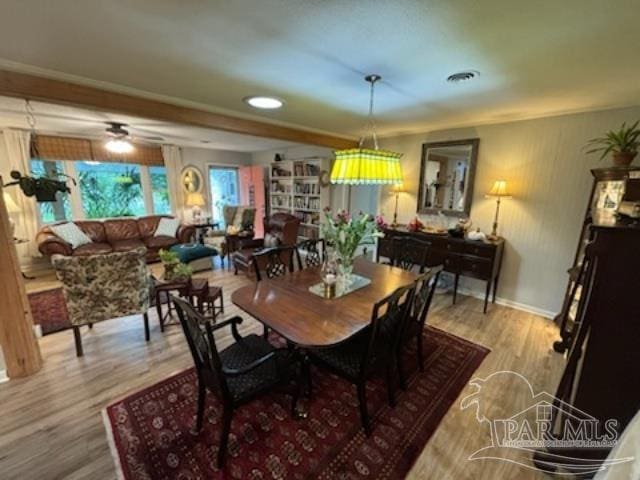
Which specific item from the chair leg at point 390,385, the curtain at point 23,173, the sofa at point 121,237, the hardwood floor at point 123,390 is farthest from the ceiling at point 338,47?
the curtain at point 23,173

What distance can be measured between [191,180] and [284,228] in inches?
122

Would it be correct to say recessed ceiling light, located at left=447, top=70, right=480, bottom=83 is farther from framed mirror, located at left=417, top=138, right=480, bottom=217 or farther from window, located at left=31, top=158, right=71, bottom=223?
window, located at left=31, top=158, right=71, bottom=223

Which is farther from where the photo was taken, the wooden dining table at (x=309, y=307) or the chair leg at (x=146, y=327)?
the chair leg at (x=146, y=327)

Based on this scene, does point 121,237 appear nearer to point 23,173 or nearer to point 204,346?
point 23,173

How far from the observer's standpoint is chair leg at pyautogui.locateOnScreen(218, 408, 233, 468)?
1.38 metres

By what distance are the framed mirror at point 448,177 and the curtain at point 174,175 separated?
5.10 meters

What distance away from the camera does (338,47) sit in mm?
1604

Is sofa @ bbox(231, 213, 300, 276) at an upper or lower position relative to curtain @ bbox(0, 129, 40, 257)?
lower

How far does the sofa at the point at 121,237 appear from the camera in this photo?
13.5 feet

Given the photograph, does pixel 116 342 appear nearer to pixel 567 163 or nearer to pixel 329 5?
pixel 329 5

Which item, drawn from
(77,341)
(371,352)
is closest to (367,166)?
(371,352)

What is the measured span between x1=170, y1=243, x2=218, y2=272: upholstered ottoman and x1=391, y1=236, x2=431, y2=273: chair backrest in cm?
314

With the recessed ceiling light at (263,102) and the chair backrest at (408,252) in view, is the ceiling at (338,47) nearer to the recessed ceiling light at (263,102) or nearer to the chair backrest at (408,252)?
the recessed ceiling light at (263,102)

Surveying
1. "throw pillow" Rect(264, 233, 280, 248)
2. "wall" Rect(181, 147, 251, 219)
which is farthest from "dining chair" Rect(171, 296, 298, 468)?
"wall" Rect(181, 147, 251, 219)
